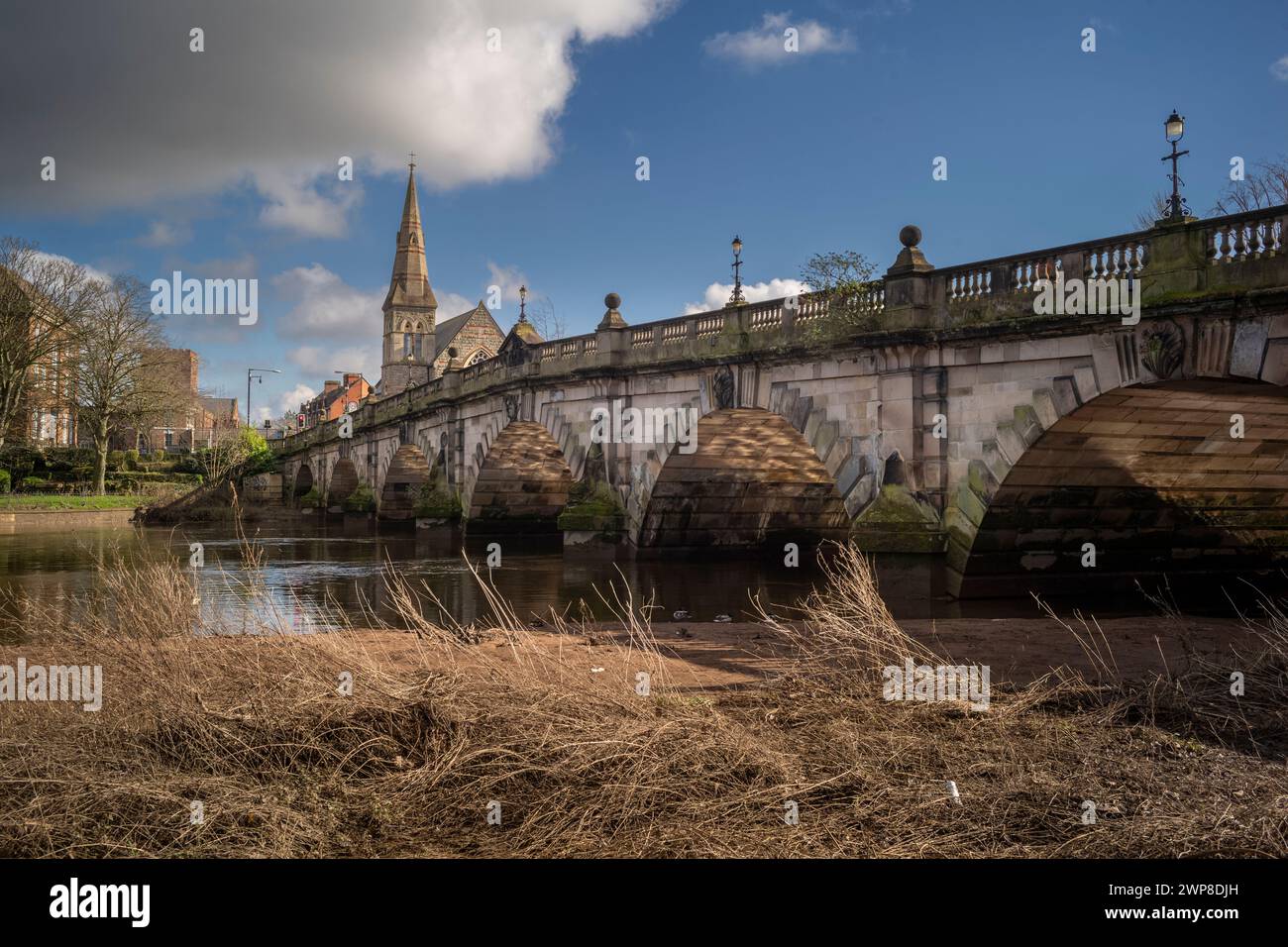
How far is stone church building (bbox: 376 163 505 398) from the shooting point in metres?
92.9

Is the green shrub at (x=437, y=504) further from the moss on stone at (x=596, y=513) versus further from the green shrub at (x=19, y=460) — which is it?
the green shrub at (x=19, y=460)

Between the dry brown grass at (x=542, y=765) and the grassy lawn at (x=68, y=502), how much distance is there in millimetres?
38965

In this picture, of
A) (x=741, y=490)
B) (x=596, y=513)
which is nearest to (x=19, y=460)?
(x=596, y=513)

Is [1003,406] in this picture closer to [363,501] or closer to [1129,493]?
[1129,493]

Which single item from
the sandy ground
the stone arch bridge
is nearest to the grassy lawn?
the stone arch bridge

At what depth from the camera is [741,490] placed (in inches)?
1040

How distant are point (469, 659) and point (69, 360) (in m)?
46.9

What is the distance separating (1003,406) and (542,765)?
1215 centimetres

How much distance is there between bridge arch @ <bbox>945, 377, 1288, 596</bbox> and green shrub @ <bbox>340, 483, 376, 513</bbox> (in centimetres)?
3436

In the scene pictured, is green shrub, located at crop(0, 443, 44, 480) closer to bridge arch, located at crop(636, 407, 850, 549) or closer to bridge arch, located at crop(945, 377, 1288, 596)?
bridge arch, located at crop(636, 407, 850, 549)

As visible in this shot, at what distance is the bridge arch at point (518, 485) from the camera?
107 feet
